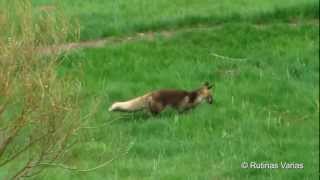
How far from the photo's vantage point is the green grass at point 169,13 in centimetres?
1225

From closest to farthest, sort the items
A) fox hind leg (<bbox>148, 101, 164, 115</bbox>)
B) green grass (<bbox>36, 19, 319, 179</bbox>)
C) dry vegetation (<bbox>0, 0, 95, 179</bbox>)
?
dry vegetation (<bbox>0, 0, 95, 179</bbox>)
green grass (<bbox>36, 19, 319, 179</bbox>)
fox hind leg (<bbox>148, 101, 164, 115</bbox>)

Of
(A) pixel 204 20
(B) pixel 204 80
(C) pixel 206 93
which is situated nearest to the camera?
(C) pixel 206 93

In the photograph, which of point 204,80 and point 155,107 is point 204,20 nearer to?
point 204,80

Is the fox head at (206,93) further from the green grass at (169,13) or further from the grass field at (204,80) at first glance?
the green grass at (169,13)

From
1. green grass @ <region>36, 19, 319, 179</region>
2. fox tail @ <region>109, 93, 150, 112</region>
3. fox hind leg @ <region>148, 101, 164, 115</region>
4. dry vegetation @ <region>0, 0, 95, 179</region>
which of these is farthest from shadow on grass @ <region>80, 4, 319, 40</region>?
dry vegetation @ <region>0, 0, 95, 179</region>

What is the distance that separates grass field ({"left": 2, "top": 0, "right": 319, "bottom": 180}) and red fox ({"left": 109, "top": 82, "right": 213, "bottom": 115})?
11cm

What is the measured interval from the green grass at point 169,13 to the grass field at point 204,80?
0.02 metres

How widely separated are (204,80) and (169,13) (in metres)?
2.53

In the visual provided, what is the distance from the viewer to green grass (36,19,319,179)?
25.1 feet

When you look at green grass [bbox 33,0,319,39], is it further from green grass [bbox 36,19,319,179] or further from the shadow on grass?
green grass [bbox 36,19,319,179]

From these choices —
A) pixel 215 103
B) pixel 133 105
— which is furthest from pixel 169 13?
pixel 133 105

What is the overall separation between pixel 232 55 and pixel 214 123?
8.22 ft

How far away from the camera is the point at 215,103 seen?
31.1 ft

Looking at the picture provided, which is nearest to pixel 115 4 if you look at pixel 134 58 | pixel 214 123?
pixel 134 58
